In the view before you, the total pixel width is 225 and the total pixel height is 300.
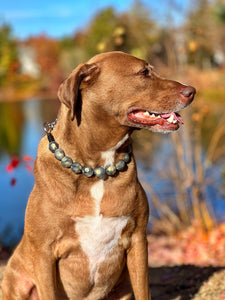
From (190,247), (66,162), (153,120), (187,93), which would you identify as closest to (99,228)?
(66,162)

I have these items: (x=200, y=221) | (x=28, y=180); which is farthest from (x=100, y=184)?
(x=28, y=180)

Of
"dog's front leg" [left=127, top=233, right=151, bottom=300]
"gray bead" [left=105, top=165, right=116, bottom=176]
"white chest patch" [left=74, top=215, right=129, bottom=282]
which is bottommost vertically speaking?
"dog's front leg" [left=127, top=233, right=151, bottom=300]

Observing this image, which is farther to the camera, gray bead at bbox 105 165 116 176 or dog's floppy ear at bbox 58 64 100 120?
gray bead at bbox 105 165 116 176

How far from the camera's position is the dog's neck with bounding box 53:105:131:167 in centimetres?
287

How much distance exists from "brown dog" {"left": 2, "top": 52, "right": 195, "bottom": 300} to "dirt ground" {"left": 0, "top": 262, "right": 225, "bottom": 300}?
1349mm

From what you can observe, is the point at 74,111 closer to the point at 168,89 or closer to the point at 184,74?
the point at 168,89

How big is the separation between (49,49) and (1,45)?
10514 millimetres

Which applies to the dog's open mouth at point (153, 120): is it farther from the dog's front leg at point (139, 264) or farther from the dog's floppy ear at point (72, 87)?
the dog's front leg at point (139, 264)

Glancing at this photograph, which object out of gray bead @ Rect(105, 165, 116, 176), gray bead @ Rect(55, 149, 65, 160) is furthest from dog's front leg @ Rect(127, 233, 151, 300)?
gray bead @ Rect(55, 149, 65, 160)

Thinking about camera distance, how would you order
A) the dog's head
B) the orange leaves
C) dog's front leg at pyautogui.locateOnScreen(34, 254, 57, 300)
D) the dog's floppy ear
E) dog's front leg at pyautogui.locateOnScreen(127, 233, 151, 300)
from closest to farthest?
the dog's floppy ear, the dog's head, dog's front leg at pyautogui.locateOnScreen(34, 254, 57, 300), dog's front leg at pyautogui.locateOnScreen(127, 233, 151, 300), the orange leaves

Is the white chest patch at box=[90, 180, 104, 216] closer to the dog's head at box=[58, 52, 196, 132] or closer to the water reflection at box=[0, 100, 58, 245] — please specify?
the dog's head at box=[58, 52, 196, 132]

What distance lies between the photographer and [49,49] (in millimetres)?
79688

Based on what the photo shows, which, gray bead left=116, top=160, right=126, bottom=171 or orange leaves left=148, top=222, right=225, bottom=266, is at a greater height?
gray bead left=116, top=160, right=126, bottom=171

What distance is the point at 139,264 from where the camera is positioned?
10.3 ft
